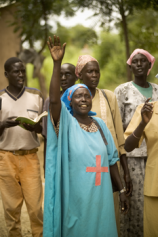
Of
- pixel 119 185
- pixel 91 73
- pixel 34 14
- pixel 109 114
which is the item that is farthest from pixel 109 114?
pixel 34 14

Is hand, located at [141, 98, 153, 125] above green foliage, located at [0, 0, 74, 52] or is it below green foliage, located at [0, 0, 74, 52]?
below

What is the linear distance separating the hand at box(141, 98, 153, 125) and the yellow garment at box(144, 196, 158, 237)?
79 cm

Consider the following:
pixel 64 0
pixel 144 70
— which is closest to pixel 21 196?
pixel 144 70

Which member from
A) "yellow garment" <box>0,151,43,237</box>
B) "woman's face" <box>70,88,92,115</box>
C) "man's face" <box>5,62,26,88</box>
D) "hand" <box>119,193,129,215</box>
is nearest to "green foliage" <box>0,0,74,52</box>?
"man's face" <box>5,62,26,88</box>

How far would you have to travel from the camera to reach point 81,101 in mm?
2826

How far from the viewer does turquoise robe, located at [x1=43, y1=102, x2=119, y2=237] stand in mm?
2492

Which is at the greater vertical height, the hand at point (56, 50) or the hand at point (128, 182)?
the hand at point (56, 50)

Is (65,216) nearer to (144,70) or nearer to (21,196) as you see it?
(21,196)

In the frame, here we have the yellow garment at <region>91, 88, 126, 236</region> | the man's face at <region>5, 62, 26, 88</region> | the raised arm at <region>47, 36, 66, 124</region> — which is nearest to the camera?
the raised arm at <region>47, 36, 66, 124</region>

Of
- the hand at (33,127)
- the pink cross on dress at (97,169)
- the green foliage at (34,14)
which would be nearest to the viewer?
the pink cross on dress at (97,169)

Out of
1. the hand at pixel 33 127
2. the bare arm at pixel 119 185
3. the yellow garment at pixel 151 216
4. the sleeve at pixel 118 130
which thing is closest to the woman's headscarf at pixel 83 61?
the sleeve at pixel 118 130

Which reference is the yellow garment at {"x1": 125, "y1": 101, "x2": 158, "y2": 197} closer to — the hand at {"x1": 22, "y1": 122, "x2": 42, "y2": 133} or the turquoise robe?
the turquoise robe

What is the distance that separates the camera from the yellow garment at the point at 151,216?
301cm

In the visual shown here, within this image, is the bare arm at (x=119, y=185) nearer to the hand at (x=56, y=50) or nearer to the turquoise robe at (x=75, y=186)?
the turquoise robe at (x=75, y=186)
